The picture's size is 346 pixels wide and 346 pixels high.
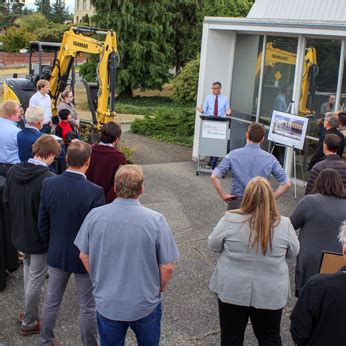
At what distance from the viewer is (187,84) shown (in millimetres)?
25062

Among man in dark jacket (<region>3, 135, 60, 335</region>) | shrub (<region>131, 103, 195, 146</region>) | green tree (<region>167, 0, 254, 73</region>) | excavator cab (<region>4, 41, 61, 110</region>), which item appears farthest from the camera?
green tree (<region>167, 0, 254, 73</region>)

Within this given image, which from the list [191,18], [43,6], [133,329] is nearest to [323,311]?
[133,329]

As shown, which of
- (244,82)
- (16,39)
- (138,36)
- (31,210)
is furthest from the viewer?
(16,39)

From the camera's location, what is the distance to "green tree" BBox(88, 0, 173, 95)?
26.1 metres

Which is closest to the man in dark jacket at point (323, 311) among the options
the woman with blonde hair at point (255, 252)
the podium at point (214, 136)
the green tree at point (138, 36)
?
the woman with blonde hair at point (255, 252)

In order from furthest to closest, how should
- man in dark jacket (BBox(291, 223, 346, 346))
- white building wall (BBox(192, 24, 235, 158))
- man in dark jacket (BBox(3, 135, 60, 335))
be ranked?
white building wall (BBox(192, 24, 235, 158)), man in dark jacket (BBox(3, 135, 60, 335)), man in dark jacket (BBox(291, 223, 346, 346))

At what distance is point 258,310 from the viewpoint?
399 cm

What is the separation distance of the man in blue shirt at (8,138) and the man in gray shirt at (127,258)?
3.45 meters

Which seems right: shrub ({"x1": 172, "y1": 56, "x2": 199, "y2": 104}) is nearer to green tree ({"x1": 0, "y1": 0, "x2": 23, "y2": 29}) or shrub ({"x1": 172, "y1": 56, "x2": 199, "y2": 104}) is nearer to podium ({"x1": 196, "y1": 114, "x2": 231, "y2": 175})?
podium ({"x1": 196, "y1": 114, "x2": 231, "y2": 175})

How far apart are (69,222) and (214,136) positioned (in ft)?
24.9

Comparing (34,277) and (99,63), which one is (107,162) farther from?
(99,63)

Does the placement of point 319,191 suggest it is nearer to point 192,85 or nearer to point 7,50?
point 192,85

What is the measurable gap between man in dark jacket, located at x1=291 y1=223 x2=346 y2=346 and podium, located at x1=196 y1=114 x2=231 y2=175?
8.69 m

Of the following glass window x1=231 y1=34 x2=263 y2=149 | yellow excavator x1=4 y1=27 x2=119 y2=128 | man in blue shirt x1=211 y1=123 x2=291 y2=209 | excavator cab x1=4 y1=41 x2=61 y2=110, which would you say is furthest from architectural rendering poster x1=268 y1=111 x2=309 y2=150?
excavator cab x1=4 y1=41 x2=61 y2=110
